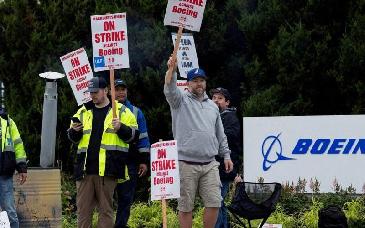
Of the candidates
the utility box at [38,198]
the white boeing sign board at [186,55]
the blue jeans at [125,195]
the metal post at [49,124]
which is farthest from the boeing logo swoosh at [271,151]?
the utility box at [38,198]

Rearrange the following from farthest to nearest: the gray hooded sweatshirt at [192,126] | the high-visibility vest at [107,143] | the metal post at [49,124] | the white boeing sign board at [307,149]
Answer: the white boeing sign board at [307,149], the metal post at [49,124], the high-visibility vest at [107,143], the gray hooded sweatshirt at [192,126]

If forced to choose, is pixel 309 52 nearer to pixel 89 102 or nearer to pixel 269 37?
pixel 269 37

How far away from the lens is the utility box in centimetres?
1161

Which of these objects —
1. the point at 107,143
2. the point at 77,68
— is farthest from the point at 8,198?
the point at 77,68

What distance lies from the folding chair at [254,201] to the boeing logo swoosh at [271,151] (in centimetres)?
318

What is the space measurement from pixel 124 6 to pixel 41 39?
155 cm

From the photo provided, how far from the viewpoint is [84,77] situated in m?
11.5

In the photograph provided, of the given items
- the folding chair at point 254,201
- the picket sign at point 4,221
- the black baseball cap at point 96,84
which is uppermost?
the black baseball cap at point 96,84

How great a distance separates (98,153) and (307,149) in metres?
4.65

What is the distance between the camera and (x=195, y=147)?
979cm

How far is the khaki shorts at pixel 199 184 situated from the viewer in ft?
32.2

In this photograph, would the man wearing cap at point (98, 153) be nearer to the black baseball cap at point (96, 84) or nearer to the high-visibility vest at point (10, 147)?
the black baseball cap at point (96, 84)

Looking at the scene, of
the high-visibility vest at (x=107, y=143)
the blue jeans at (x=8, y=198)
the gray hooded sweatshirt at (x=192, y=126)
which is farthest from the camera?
the blue jeans at (x=8, y=198)

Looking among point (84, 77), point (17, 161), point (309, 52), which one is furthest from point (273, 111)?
point (17, 161)
